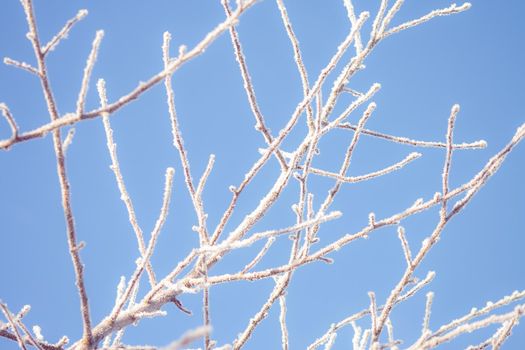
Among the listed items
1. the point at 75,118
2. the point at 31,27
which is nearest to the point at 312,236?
the point at 75,118

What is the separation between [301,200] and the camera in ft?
6.31

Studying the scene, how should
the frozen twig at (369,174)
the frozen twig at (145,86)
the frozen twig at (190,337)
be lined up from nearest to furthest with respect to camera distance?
the frozen twig at (190,337) < the frozen twig at (145,86) < the frozen twig at (369,174)

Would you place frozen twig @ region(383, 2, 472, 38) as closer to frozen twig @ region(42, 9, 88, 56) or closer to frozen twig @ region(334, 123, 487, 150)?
frozen twig @ region(334, 123, 487, 150)

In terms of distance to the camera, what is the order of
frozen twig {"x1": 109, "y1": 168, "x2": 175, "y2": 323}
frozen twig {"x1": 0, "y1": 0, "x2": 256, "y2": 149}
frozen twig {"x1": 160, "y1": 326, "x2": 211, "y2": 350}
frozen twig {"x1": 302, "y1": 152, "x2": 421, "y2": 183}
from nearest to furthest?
1. frozen twig {"x1": 160, "y1": 326, "x2": 211, "y2": 350}
2. frozen twig {"x1": 0, "y1": 0, "x2": 256, "y2": 149}
3. frozen twig {"x1": 109, "y1": 168, "x2": 175, "y2": 323}
4. frozen twig {"x1": 302, "y1": 152, "x2": 421, "y2": 183}

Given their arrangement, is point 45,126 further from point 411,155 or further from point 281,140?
point 411,155

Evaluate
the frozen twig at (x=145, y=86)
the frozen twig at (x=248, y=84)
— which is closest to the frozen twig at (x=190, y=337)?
the frozen twig at (x=145, y=86)

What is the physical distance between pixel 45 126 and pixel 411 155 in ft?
5.18

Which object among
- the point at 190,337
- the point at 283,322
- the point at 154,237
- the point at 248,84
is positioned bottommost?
the point at 190,337

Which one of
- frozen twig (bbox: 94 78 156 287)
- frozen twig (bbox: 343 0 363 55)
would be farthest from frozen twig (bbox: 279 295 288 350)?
frozen twig (bbox: 343 0 363 55)

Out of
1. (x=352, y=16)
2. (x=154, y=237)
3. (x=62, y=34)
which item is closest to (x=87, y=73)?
(x=62, y=34)

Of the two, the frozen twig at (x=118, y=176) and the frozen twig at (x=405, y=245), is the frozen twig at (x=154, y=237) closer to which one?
the frozen twig at (x=118, y=176)

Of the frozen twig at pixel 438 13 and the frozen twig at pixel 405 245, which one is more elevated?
the frozen twig at pixel 438 13

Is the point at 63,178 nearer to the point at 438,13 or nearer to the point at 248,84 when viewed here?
the point at 248,84

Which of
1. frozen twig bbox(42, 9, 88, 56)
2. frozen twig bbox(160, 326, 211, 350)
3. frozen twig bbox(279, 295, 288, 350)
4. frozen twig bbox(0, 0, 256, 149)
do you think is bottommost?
frozen twig bbox(160, 326, 211, 350)
